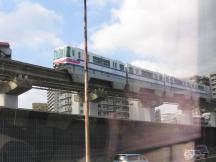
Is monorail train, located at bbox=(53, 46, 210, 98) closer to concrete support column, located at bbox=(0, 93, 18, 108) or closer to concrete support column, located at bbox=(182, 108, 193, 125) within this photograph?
concrete support column, located at bbox=(182, 108, 193, 125)

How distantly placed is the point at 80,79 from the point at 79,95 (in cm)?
517

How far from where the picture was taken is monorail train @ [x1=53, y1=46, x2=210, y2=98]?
5581 cm

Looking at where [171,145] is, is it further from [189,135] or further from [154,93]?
[154,93]

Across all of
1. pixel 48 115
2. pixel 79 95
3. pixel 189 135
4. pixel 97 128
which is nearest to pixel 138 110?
pixel 79 95

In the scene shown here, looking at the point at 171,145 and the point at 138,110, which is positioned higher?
the point at 138,110

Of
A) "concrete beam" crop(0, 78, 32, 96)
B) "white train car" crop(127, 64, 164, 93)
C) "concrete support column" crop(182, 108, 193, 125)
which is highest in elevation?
"white train car" crop(127, 64, 164, 93)

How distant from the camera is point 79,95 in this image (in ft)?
208

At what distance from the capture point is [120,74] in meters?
67.0

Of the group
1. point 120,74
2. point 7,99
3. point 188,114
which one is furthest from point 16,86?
point 188,114

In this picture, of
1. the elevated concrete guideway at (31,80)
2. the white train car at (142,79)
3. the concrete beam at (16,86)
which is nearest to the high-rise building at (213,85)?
the white train car at (142,79)

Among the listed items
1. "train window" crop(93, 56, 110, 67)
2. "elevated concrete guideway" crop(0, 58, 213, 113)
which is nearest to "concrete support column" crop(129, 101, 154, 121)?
"elevated concrete guideway" crop(0, 58, 213, 113)

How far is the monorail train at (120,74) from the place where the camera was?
55812 millimetres

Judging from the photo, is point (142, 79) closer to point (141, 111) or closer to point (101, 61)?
point (141, 111)

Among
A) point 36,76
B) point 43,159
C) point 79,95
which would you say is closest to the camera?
point 43,159
